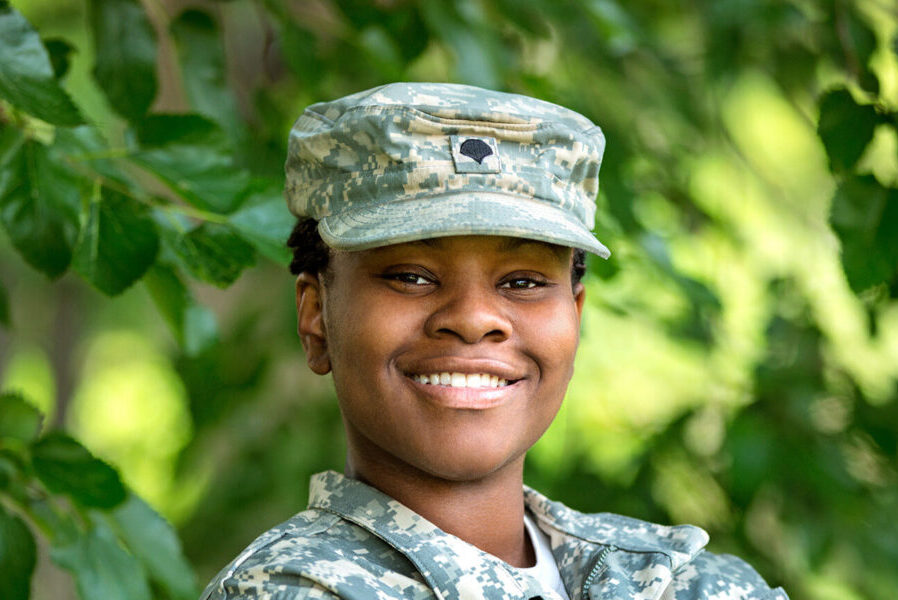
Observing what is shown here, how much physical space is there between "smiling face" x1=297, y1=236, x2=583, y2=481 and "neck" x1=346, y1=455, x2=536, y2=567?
1cm

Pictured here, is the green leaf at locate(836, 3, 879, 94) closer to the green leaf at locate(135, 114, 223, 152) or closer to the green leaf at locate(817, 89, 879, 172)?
the green leaf at locate(817, 89, 879, 172)

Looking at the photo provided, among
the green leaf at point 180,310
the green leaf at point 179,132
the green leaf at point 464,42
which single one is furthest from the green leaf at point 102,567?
the green leaf at point 464,42

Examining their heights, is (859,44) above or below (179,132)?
above

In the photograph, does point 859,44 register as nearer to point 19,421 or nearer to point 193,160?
point 193,160

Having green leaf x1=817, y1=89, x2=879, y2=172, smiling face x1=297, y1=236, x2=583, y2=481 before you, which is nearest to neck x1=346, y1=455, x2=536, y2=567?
smiling face x1=297, y1=236, x2=583, y2=481

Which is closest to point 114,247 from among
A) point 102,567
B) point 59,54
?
point 59,54

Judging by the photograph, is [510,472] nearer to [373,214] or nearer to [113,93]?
[373,214]

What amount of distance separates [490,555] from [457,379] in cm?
21

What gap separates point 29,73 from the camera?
4.81ft

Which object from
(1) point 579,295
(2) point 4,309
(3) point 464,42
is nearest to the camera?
(1) point 579,295

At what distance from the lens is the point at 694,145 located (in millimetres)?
3361

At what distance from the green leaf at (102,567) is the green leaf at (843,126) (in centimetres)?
120

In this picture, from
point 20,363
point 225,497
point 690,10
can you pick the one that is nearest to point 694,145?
point 690,10

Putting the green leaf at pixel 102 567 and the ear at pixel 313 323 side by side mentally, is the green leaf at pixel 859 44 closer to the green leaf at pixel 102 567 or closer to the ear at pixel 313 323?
the ear at pixel 313 323
